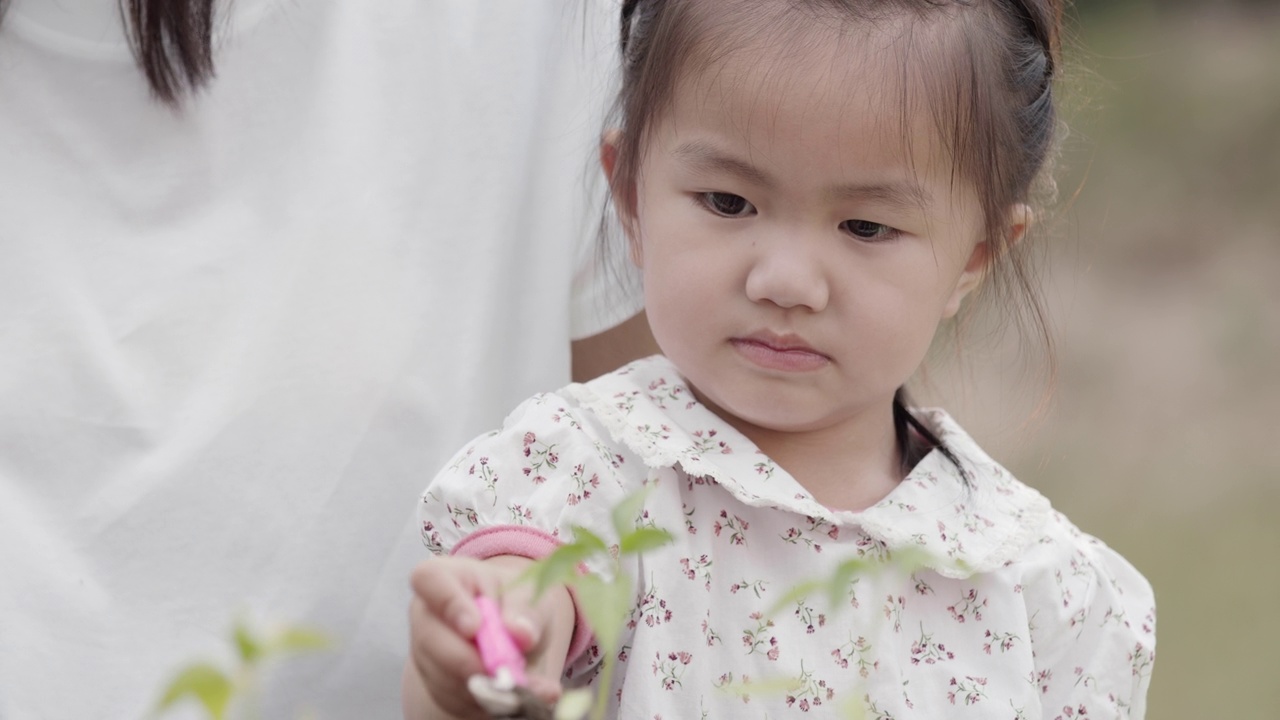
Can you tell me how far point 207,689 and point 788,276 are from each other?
27.0 inches

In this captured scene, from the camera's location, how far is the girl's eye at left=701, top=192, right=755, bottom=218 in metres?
1.11

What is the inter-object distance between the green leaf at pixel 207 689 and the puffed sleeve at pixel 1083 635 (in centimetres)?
90

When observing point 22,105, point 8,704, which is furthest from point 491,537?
point 22,105

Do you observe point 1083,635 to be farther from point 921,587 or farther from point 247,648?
point 247,648

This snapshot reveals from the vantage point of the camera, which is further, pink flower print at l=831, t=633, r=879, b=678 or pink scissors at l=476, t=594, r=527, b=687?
pink flower print at l=831, t=633, r=879, b=678

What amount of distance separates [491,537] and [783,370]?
0.26m

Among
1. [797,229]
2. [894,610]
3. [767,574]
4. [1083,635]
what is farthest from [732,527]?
[1083,635]

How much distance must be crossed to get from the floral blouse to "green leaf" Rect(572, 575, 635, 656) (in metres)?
0.49

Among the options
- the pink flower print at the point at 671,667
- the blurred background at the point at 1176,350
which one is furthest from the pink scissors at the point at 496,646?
the blurred background at the point at 1176,350

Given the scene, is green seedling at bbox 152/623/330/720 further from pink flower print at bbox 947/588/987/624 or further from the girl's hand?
pink flower print at bbox 947/588/987/624

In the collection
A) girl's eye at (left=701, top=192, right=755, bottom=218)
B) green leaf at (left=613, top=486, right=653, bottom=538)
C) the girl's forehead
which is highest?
the girl's forehead

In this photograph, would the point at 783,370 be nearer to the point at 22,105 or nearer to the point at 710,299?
the point at 710,299

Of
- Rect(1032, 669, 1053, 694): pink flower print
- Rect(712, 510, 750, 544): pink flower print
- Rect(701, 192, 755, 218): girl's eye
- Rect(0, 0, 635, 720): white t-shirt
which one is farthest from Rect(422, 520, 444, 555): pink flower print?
Rect(1032, 669, 1053, 694): pink flower print

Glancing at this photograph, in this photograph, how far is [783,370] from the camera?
1113mm
